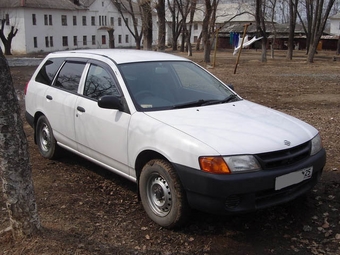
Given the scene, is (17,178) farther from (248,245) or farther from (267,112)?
(267,112)

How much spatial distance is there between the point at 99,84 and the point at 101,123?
59cm

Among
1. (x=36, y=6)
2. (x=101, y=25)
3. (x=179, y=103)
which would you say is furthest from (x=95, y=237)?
(x=101, y=25)

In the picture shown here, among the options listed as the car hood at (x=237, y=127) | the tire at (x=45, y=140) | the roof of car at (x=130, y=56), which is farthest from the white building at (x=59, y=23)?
the car hood at (x=237, y=127)

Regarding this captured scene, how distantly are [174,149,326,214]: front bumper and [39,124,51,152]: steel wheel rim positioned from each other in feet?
9.70

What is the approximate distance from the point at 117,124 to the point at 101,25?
2791 inches

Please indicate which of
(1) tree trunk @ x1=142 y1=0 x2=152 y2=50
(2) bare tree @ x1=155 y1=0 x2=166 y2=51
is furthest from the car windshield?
(1) tree trunk @ x1=142 y1=0 x2=152 y2=50

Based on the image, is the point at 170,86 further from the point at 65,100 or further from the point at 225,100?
the point at 65,100

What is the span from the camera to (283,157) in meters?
3.66

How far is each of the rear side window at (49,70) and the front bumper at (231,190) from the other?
3.12 metres

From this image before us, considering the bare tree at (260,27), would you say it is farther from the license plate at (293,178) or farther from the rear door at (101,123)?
the license plate at (293,178)

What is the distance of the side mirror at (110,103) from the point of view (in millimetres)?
4328

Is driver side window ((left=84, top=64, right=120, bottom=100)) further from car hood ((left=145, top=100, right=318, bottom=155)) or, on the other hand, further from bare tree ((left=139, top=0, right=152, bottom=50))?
bare tree ((left=139, top=0, right=152, bottom=50))

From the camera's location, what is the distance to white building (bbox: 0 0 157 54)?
56.6 meters

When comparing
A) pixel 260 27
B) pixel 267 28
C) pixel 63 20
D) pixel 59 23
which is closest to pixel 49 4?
pixel 59 23
